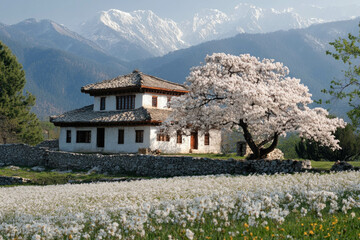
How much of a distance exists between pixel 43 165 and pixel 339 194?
3410cm

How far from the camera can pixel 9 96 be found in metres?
55.8

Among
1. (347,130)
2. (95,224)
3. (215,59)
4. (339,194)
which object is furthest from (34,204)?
(347,130)

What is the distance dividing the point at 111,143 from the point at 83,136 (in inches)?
160

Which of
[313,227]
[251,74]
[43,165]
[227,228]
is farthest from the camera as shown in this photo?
[43,165]

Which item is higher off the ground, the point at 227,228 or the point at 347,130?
the point at 347,130

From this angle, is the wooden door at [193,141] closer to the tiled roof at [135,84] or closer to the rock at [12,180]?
the tiled roof at [135,84]

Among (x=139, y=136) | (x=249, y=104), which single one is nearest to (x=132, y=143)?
(x=139, y=136)

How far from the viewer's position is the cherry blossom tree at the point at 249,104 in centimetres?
2525

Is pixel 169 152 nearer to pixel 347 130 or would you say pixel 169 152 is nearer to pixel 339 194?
pixel 347 130

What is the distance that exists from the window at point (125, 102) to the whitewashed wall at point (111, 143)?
9.05 feet

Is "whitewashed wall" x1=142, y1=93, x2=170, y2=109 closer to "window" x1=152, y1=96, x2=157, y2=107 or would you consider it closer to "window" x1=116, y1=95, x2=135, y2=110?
"window" x1=152, y1=96, x2=157, y2=107

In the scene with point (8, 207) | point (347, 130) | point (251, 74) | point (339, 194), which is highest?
point (251, 74)

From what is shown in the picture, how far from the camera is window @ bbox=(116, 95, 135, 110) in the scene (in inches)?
1655

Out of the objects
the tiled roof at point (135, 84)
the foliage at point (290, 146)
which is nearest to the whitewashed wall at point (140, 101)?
the tiled roof at point (135, 84)
